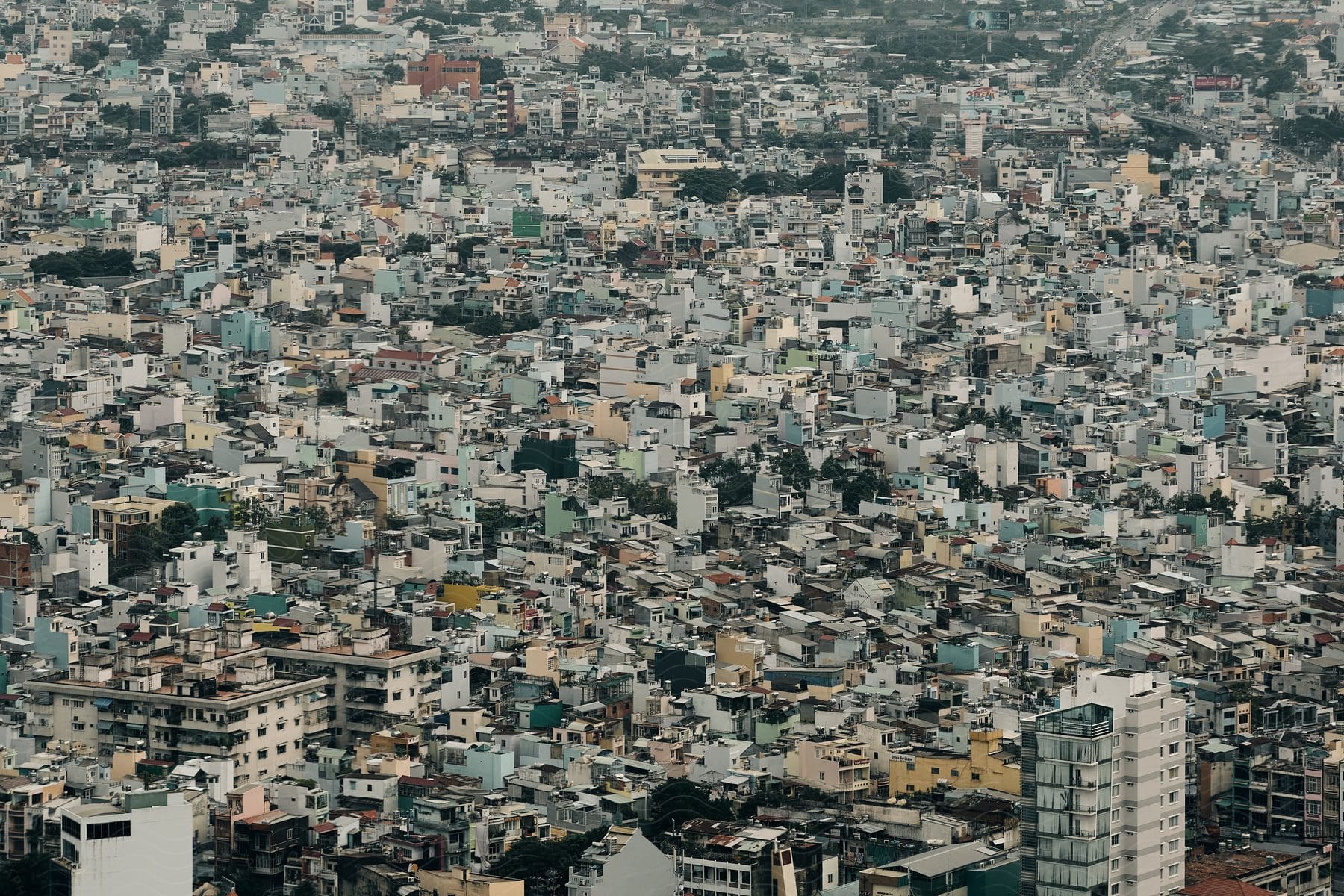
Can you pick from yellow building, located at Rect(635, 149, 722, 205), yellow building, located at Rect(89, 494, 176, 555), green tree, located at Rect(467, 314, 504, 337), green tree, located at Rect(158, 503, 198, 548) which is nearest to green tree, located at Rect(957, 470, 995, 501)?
green tree, located at Rect(158, 503, 198, 548)

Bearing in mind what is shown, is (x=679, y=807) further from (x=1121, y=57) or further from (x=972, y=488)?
(x=1121, y=57)

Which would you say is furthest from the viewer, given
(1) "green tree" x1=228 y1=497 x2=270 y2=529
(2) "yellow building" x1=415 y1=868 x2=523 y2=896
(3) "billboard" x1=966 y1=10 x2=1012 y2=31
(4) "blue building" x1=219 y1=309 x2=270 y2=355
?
(3) "billboard" x1=966 y1=10 x2=1012 y2=31

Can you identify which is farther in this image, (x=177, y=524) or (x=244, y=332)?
(x=244, y=332)

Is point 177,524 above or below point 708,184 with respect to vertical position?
above

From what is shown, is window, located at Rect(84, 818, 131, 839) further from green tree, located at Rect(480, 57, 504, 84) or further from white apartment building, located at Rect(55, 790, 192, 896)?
green tree, located at Rect(480, 57, 504, 84)

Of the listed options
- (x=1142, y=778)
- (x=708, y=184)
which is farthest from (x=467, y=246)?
(x=1142, y=778)

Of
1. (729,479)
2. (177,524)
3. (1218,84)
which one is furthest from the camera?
(1218,84)

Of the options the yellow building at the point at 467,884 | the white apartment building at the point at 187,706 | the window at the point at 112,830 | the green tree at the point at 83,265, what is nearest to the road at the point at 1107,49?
the green tree at the point at 83,265

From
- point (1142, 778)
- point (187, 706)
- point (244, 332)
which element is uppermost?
point (1142, 778)
